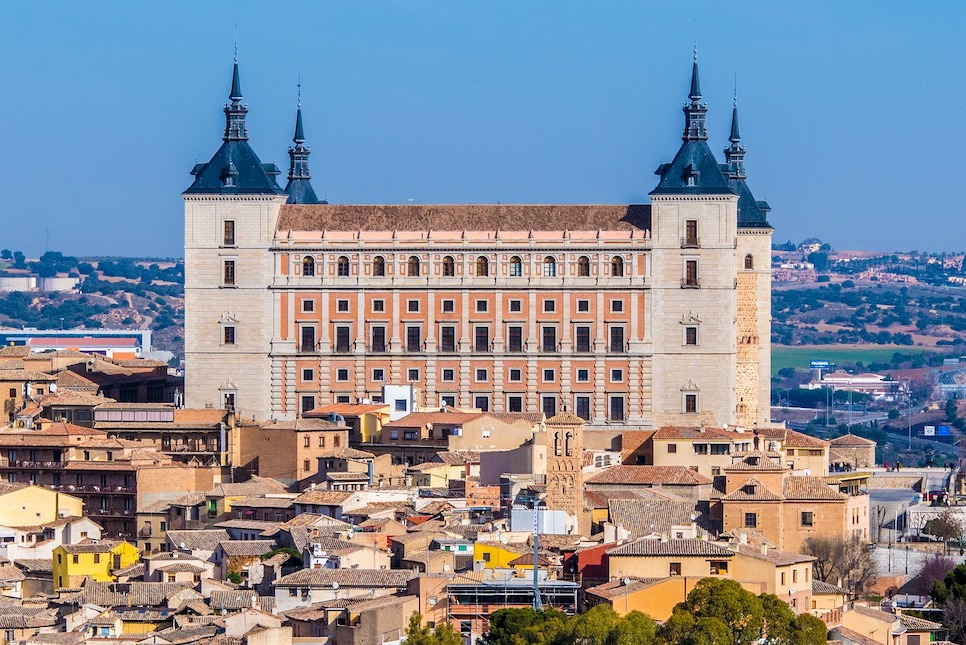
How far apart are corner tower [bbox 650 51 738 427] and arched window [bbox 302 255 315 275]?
497 inches

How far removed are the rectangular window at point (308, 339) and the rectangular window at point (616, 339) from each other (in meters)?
11.1

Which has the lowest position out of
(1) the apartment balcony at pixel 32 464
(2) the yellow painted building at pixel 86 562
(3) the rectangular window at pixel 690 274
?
(2) the yellow painted building at pixel 86 562

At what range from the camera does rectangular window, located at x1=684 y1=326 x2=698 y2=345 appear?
4259 inches

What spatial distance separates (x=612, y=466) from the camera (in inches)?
3851

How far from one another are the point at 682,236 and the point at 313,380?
48.0ft

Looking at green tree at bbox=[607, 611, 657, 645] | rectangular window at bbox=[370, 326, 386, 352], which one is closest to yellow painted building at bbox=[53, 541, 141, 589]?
green tree at bbox=[607, 611, 657, 645]

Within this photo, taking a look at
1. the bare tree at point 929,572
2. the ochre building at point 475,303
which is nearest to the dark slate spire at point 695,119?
the ochre building at point 475,303

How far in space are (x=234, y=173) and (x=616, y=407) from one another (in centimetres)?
1673

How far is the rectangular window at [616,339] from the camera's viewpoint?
356ft

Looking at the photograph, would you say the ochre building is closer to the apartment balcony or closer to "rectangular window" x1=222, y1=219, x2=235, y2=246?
"rectangular window" x1=222, y1=219, x2=235, y2=246

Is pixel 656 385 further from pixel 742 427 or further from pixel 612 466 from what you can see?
pixel 612 466

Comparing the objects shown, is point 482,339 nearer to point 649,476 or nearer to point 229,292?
point 229,292

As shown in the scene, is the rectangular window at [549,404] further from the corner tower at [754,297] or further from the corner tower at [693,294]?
the corner tower at [754,297]

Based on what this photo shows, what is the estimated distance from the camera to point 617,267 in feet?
357
